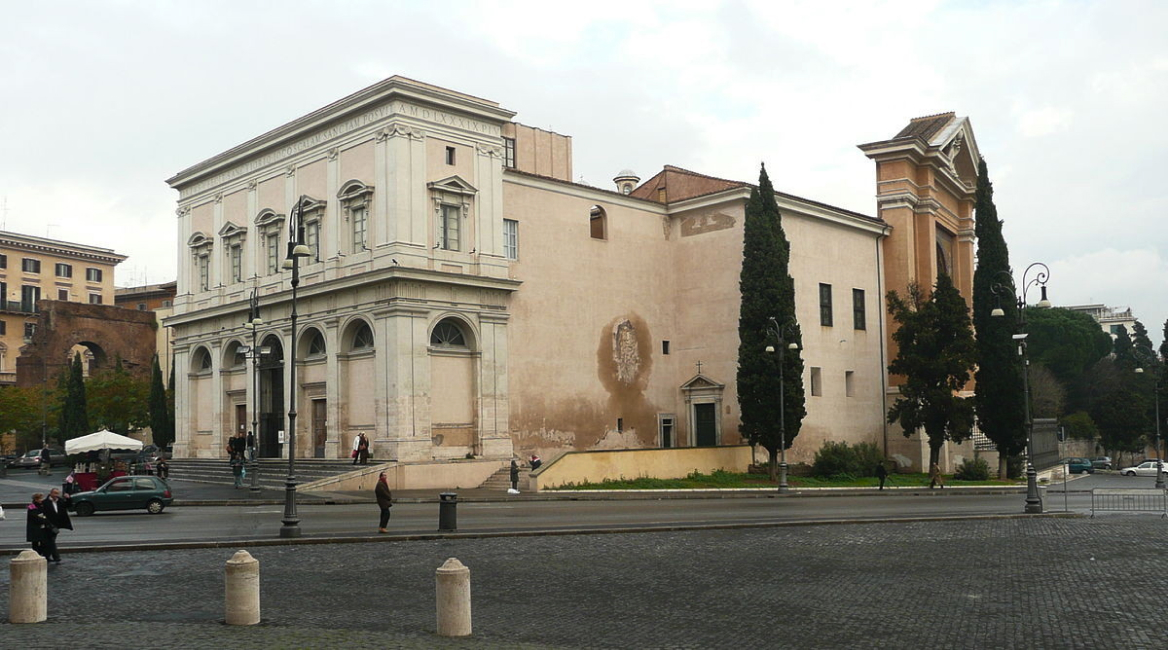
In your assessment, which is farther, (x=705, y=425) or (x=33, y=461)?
(x=33, y=461)

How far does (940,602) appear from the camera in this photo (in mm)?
13398

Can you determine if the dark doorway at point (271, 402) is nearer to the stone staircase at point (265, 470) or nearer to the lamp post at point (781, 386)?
the stone staircase at point (265, 470)

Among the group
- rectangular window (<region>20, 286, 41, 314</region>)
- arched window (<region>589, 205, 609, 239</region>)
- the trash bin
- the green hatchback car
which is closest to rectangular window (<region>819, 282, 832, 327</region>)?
arched window (<region>589, 205, 609, 239</region>)

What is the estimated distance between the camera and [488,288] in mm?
43000

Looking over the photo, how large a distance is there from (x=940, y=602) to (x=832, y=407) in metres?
39.2

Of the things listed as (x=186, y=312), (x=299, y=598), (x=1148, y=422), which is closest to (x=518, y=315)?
(x=186, y=312)

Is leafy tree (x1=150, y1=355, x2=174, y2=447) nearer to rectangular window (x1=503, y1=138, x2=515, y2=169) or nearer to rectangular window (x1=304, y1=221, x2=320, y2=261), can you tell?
rectangular window (x1=304, y1=221, x2=320, y2=261)

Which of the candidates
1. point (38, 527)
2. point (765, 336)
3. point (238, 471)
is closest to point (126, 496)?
point (238, 471)

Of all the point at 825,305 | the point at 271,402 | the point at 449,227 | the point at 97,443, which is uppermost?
the point at 449,227

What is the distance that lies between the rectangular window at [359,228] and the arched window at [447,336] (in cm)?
422

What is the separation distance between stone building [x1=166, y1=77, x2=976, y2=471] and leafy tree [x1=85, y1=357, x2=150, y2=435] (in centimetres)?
1591

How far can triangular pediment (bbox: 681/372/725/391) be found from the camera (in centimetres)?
4934

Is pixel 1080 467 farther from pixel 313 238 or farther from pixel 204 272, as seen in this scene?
pixel 204 272

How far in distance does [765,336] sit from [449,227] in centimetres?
1356
